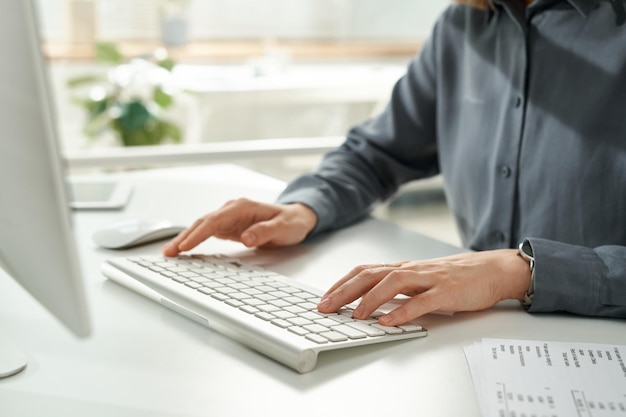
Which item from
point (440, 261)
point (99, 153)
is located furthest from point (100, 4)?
point (440, 261)

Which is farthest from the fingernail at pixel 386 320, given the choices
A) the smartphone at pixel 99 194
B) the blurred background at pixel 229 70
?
the blurred background at pixel 229 70

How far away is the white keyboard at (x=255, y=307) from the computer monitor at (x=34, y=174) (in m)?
0.24

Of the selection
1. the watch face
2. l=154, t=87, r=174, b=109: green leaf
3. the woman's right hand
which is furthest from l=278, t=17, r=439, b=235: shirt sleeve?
l=154, t=87, r=174, b=109: green leaf

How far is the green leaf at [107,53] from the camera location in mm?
3379

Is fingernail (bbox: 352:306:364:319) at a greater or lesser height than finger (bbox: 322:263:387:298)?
lesser

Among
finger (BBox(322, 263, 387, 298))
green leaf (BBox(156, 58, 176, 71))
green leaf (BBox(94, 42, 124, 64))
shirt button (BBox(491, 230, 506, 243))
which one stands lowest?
green leaf (BBox(156, 58, 176, 71))

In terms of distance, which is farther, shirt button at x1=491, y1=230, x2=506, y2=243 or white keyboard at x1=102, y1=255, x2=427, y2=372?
shirt button at x1=491, y1=230, x2=506, y2=243

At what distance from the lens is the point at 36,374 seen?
824mm

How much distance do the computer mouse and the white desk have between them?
11 cm

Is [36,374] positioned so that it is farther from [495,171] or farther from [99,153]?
[99,153]

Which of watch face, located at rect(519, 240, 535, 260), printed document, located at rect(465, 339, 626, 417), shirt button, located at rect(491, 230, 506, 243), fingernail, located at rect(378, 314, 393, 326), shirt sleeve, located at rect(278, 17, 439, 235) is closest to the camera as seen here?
printed document, located at rect(465, 339, 626, 417)

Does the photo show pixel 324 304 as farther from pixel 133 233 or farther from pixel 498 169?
pixel 498 169

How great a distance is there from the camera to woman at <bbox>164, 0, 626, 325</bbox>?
3.18 feet

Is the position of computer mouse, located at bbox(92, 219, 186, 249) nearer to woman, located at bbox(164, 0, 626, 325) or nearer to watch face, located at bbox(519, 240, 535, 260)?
woman, located at bbox(164, 0, 626, 325)
